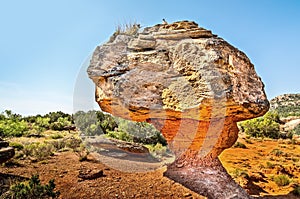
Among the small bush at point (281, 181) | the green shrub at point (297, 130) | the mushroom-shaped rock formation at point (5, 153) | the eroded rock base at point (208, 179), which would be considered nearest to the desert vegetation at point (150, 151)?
the small bush at point (281, 181)

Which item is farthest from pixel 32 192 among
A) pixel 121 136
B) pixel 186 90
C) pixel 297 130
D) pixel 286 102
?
pixel 286 102

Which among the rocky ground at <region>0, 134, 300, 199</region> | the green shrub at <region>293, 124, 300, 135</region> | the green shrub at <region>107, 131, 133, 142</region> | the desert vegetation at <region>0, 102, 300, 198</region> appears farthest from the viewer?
the green shrub at <region>293, 124, 300, 135</region>

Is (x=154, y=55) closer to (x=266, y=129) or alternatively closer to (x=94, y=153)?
(x=94, y=153)

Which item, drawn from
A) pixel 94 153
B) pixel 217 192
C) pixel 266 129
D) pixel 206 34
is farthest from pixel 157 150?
pixel 266 129

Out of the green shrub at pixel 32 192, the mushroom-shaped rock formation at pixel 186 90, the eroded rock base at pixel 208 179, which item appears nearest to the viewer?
the green shrub at pixel 32 192

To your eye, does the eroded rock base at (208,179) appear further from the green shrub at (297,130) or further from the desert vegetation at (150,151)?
the green shrub at (297,130)

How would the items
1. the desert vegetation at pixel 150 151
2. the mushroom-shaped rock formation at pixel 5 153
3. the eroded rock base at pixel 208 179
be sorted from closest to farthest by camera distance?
the eroded rock base at pixel 208 179
the mushroom-shaped rock formation at pixel 5 153
the desert vegetation at pixel 150 151

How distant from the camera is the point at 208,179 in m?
6.36

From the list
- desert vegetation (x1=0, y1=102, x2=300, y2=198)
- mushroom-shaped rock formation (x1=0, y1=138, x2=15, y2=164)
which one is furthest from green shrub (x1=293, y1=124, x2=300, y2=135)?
mushroom-shaped rock formation (x1=0, y1=138, x2=15, y2=164)

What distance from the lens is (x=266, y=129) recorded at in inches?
898

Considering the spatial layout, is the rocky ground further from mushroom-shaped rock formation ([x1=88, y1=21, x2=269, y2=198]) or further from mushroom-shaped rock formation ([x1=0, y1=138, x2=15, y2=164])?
mushroom-shaped rock formation ([x1=88, y1=21, x2=269, y2=198])

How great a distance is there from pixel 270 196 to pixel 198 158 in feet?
8.82

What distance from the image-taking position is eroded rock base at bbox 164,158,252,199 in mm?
6020

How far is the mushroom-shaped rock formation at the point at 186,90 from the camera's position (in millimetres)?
5617
